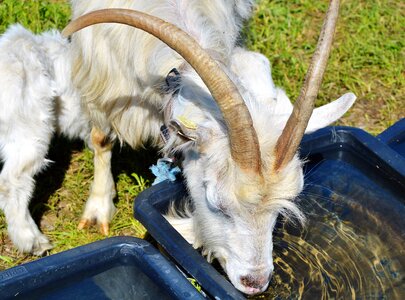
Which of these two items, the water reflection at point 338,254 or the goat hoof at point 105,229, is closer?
the water reflection at point 338,254

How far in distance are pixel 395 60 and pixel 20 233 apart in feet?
11.7

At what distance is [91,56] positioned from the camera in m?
4.51

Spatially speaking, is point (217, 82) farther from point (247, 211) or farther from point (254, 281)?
point (254, 281)

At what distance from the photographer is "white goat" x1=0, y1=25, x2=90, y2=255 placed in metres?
4.73

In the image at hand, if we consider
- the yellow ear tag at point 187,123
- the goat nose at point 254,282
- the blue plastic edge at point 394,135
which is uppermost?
the yellow ear tag at point 187,123

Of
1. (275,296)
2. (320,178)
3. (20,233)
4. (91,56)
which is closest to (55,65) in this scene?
(91,56)

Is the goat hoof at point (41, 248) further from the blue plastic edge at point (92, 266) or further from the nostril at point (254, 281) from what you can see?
the nostril at point (254, 281)

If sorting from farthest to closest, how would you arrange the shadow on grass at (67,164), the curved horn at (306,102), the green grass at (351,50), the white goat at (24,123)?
1. the green grass at (351,50)
2. the shadow on grass at (67,164)
3. the white goat at (24,123)
4. the curved horn at (306,102)

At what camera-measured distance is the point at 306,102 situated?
11.3 ft

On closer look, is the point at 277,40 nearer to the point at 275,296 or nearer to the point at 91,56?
the point at 91,56

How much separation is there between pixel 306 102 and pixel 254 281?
81 centimetres

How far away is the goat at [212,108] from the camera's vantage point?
344 cm

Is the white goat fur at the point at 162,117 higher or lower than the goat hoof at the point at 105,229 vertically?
higher

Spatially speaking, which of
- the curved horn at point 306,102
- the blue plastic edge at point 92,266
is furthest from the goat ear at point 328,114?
the blue plastic edge at point 92,266
